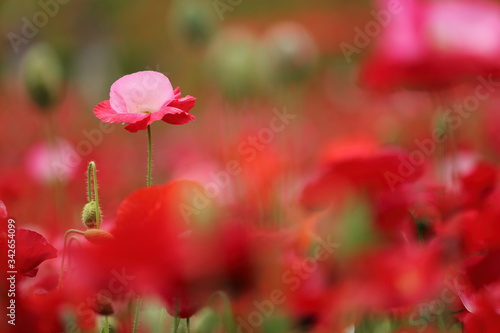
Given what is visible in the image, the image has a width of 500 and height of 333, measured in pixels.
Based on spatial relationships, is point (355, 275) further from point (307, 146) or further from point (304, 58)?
point (307, 146)

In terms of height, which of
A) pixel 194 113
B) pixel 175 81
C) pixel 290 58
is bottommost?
pixel 290 58

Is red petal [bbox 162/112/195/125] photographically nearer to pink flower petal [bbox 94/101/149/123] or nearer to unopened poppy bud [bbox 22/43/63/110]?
pink flower petal [bbox 94/101/149/123]

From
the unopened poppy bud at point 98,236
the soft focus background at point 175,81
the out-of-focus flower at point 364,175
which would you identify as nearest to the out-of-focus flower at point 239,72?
the soft focus background at point 175,81

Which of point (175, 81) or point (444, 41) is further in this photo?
point (175, 81)

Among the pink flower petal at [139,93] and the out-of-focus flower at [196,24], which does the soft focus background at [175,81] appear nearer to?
the out-of-focus flower at [196,24]

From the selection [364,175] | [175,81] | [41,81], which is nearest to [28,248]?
[364,175]

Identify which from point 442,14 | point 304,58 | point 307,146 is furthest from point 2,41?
point 442,14

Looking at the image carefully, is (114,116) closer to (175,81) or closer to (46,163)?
(46,163)

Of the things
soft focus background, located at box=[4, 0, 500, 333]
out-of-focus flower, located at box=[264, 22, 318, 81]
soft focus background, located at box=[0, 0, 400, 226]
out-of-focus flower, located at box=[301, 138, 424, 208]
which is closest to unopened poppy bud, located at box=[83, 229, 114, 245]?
soft focus background, located at box=[4, 0, 500, 333]
